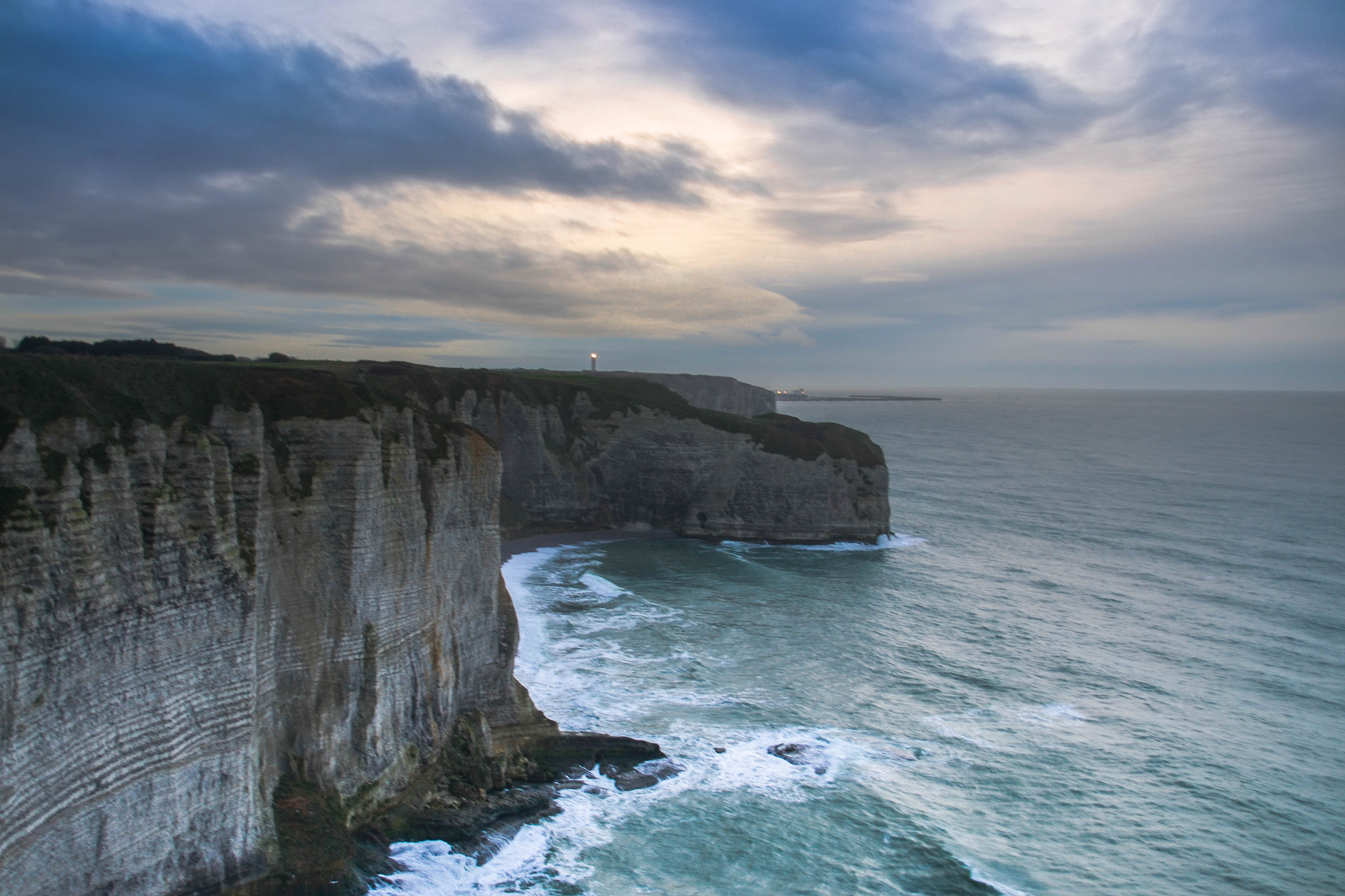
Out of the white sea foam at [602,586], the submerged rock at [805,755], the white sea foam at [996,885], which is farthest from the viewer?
the white sea foam at [602,586]

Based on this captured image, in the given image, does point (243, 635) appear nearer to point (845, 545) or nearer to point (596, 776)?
point (596, 776)

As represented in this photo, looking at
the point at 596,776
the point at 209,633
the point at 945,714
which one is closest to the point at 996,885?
the point at 945,714

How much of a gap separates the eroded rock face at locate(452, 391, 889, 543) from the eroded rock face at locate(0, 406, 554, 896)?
4066 centimetres

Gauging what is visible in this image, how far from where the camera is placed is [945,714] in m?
31.1

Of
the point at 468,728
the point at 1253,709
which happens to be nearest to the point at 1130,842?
the point at 1253,709

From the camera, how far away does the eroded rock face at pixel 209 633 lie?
43.0ft

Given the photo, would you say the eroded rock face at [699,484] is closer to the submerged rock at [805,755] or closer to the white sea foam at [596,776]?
the white sea foam at [596,776]

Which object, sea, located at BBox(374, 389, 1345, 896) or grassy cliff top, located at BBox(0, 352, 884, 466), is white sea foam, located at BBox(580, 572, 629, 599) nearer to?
sea, located at BBox(374, 389, 1345, 896)

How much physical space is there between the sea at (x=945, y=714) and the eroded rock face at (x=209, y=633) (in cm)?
395

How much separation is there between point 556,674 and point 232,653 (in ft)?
58.7

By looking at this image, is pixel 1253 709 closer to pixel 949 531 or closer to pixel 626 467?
pixel 949 531

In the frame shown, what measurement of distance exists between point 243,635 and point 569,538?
45.5 metres

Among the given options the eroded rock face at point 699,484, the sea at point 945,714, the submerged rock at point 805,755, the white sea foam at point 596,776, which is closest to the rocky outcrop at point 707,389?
the eroded rock face at point 699,484

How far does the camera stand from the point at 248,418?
18.4 metres
